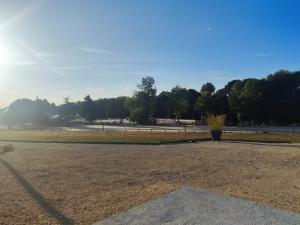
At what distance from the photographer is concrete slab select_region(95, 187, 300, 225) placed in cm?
668

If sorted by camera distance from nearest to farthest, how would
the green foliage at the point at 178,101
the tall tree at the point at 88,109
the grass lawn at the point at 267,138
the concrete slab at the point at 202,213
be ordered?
the concrete slab at the point at 202,213 → the grass lawn at the point at 267,138 → the green foliage at the point at 178,101 → the tall tree at the point at 88,109

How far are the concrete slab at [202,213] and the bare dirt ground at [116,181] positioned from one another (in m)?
0.43

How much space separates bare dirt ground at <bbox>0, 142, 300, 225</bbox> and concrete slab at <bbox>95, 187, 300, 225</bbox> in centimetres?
43

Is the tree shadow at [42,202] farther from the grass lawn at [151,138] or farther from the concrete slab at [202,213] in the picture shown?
the grass lawn at [151,138]

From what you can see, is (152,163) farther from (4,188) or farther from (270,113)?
(270,113)

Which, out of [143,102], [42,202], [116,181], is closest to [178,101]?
[143,102]

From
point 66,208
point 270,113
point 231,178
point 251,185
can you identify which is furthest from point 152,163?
point 270,113

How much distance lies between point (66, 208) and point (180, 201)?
2.31 metres

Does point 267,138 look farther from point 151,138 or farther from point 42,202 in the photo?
point 42,202

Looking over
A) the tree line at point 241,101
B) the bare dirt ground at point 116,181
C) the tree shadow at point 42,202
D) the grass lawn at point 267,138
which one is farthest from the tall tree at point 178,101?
the tree shadow at point 42,202

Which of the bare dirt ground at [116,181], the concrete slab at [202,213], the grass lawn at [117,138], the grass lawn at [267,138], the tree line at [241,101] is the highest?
the tree line at [241,101]

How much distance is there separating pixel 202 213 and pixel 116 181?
3854 millimetres

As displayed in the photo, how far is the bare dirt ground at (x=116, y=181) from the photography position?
24.7ft

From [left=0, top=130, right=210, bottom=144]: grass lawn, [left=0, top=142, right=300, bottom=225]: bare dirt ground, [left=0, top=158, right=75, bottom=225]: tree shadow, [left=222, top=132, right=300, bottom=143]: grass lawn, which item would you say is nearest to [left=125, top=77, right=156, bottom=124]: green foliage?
[left=0, top=130, right=210, bottom=144]: grass lawn
